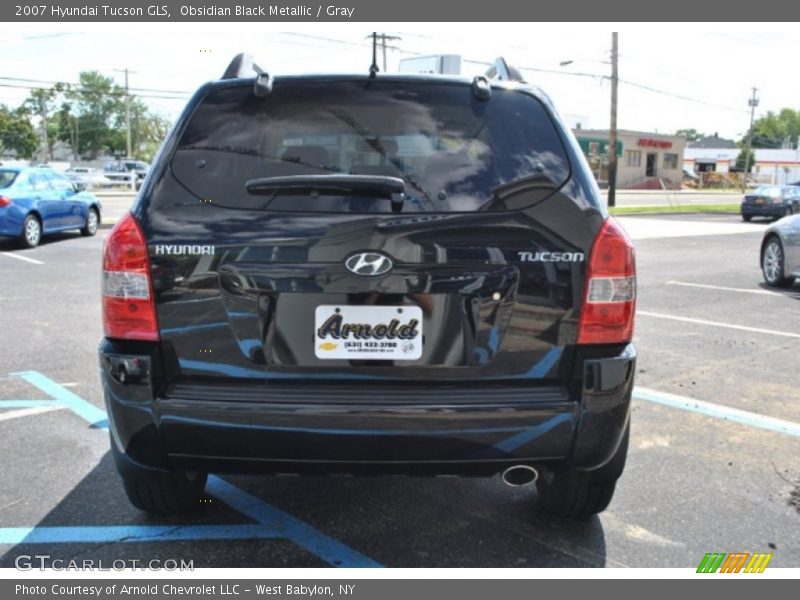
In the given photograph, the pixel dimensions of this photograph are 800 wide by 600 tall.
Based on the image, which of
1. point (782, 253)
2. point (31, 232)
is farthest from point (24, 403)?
point (31, 232)

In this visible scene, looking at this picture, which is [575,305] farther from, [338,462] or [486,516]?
[486,516]

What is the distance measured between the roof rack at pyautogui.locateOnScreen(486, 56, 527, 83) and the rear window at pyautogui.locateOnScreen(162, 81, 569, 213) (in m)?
0.48

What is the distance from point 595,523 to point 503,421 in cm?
109

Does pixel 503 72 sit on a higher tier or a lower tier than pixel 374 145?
higher

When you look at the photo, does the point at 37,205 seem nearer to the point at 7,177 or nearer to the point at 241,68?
the point at 7,177

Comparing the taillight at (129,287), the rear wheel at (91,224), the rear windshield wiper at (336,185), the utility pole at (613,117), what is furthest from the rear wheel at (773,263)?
the utility pole at (613,117)

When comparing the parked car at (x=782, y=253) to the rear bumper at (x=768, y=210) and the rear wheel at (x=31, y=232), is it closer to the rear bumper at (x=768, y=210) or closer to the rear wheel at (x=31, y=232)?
the rear wheel at (x=31, y=232)

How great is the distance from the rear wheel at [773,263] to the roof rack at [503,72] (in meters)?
7.85

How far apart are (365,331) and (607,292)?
86 cm

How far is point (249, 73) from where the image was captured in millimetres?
3102

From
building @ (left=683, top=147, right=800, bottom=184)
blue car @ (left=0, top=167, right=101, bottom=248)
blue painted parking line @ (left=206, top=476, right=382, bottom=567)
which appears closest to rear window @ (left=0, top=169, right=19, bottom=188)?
blue car @ (left=0, top=167, right=101, bottom=248)

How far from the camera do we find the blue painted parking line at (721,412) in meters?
4.53

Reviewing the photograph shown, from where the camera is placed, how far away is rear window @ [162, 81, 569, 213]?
2602 mm

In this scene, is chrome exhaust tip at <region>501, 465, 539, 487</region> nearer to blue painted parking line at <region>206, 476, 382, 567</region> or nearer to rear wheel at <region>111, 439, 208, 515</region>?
blue painted parking line at <region>206, 476, 382, 567</region>
